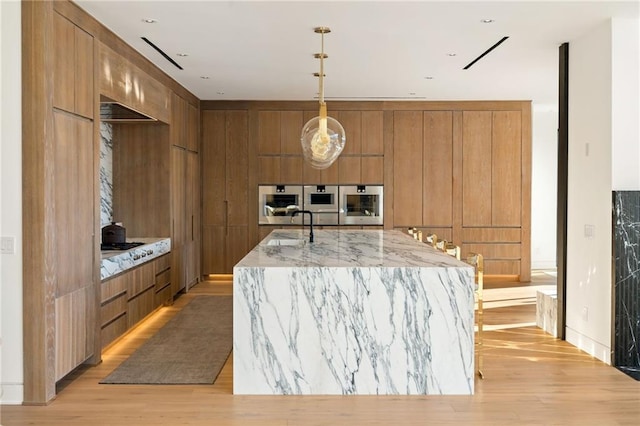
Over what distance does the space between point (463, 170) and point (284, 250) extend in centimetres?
490

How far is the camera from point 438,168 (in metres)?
9.14

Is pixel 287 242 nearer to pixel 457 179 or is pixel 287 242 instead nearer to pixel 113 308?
pixel 113 308

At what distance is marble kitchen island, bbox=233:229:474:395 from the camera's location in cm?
391

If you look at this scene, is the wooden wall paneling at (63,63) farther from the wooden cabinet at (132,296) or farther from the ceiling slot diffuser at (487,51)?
the ceiling slot diffuser at (487,51)

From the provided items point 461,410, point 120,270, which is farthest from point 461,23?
point 120,270

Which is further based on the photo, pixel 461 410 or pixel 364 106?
pixel 364 106

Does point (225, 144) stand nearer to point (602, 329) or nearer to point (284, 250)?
point (284, 250)

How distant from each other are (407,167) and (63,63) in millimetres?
5803

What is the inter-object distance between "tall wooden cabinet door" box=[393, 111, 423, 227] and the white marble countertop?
300 cm

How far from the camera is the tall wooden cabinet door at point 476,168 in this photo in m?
9.11

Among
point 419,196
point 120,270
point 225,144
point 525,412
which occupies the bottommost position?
point 525,412

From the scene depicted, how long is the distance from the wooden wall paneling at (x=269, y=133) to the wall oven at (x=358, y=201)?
1108 mm

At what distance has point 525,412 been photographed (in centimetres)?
367

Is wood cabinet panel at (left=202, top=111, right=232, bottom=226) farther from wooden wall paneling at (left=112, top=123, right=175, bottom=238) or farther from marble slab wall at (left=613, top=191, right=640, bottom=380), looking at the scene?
marble slab wall at (left=613, top=191, right=640, bottom=380)
